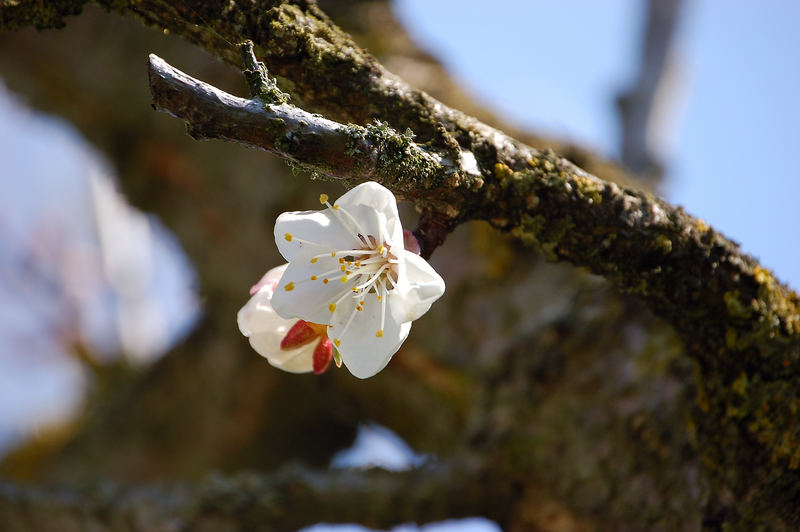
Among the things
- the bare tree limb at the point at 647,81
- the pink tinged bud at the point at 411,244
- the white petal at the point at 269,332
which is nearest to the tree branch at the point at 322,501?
the white petal at the point at 269,332

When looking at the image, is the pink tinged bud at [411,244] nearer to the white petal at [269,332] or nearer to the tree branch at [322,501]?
the white petal at [269,332]

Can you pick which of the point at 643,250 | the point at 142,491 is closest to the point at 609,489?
the point at 643,250

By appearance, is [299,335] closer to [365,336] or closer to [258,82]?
[365,336]

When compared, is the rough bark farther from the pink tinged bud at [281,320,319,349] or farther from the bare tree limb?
the bare tree limb

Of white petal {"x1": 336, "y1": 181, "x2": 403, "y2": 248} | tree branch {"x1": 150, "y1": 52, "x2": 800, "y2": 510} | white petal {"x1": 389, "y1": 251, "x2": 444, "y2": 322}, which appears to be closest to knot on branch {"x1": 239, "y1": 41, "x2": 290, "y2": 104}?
tree branch {"x1": 150, "y1": 52, "x2": 800, "y2": 510}

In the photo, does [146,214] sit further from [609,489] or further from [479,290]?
[609,489]
